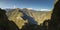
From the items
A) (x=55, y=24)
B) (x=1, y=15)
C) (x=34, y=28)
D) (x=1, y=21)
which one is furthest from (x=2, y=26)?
(x=34, y=28)

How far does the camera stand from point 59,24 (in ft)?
199

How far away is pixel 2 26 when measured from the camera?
8350 centimetres

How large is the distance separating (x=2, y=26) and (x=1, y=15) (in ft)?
26.3

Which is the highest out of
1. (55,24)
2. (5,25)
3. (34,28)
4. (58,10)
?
(58,10)

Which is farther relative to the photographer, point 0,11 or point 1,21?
point 0,11

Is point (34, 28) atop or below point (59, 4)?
below

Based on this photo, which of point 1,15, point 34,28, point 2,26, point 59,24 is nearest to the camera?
point 59,24

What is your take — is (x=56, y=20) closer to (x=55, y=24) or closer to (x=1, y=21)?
(x=55, y=24)

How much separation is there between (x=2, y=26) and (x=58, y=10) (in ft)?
92.2

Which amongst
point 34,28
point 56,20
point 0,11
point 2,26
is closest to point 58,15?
point 56,20

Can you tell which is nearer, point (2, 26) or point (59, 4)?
point (59, 4)

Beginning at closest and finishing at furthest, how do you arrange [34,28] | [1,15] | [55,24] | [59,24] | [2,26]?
[59,24]
[55,24]
[2,26]
[1,15]
[34,28]

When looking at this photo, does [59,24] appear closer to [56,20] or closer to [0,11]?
[56,20]

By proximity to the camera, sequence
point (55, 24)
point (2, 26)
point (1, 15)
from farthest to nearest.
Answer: point (1, 15) → point (2, 26) → point (55, 24)
